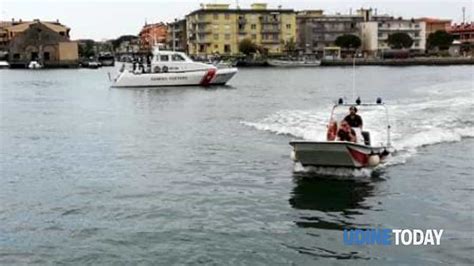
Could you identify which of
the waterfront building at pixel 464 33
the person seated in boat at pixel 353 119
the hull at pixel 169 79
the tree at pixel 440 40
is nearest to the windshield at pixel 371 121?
the person seated in boat at pixel 353 119

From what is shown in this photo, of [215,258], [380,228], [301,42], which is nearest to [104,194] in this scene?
[215,258]

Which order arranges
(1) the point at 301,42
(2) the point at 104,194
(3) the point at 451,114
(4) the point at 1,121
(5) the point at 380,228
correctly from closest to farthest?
(5) the point at 380,228
(2) the point at 104,194
(3) the point at 451,114
(4) the point at 1,121
(1) the point at 301,42

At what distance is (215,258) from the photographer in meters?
11.4

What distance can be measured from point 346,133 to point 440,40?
488 feet

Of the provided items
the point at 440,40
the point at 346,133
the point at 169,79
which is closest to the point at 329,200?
the point at 346,133

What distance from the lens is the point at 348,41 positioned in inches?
5851

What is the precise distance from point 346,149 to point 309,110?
20428mm

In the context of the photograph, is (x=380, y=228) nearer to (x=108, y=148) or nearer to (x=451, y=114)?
(x=108, y=148)

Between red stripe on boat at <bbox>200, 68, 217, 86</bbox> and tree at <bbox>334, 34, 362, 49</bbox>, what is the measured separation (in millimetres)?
88024

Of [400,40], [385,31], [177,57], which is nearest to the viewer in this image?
[177,57]

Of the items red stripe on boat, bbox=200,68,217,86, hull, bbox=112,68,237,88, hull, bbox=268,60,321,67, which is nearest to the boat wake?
red stripe on boat, bbox=200,68,217,86

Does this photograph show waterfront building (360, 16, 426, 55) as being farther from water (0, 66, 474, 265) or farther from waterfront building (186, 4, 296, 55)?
water (0, 66, 474, 265)

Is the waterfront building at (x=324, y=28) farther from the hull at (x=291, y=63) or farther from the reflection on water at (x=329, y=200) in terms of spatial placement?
the reflection on water at (x=329, y=200)

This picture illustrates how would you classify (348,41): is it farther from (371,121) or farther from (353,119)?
(353,119)
